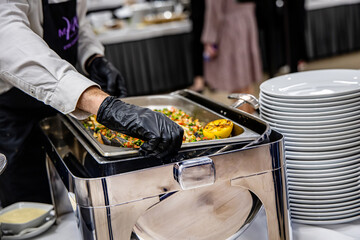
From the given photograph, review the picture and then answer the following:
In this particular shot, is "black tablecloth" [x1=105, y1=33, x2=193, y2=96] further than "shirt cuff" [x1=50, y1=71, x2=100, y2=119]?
Yes

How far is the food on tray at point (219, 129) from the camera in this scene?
99 centimetres

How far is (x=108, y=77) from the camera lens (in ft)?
4.99

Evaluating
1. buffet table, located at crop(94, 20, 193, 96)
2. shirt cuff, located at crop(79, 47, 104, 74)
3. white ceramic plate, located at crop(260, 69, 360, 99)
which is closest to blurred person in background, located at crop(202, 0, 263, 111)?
buffet table, located at crop(94, 20, 193, 96)

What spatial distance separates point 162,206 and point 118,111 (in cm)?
20

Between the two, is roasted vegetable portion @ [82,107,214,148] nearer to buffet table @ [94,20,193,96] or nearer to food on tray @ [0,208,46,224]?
food on tray @ [0,208,46,224]

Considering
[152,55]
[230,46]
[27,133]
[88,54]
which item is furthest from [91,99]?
[152,55]

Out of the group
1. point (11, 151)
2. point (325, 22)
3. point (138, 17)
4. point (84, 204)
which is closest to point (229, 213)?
point (84, 204)

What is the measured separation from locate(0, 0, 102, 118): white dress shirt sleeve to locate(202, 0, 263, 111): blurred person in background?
260 cm

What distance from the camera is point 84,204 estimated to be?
0.81 meters

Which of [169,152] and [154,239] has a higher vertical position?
[169,152]

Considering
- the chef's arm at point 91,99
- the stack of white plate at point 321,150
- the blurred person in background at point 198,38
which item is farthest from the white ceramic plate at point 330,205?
the blurred person in background at point 198,38

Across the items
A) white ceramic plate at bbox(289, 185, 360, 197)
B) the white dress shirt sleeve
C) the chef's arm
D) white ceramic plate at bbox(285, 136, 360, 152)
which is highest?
the white dress shirt sleeve

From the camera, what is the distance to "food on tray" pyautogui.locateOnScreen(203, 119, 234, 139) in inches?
38.9

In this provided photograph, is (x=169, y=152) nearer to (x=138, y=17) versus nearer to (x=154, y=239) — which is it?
(x=154, y=239)
